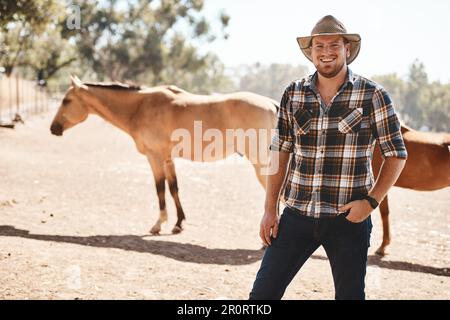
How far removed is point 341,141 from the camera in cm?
261

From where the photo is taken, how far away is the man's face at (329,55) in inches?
104

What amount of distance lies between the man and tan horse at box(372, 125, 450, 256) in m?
3.67

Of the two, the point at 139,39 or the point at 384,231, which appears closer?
the point at 384,231

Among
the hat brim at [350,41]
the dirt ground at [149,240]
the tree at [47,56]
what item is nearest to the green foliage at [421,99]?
the tree at [47,56]

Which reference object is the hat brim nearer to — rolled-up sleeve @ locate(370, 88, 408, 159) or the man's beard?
the man's beard

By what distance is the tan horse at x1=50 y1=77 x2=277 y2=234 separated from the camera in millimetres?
7125

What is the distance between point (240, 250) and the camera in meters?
6.53

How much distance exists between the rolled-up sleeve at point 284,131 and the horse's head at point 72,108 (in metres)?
5.93

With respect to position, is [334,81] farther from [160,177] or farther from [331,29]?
[160,177]

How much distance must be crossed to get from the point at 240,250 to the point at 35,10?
11.0 meters

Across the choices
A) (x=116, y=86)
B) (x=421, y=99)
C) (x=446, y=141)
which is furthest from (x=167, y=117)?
(x=421, y=99)

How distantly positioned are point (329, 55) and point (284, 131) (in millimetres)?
517
